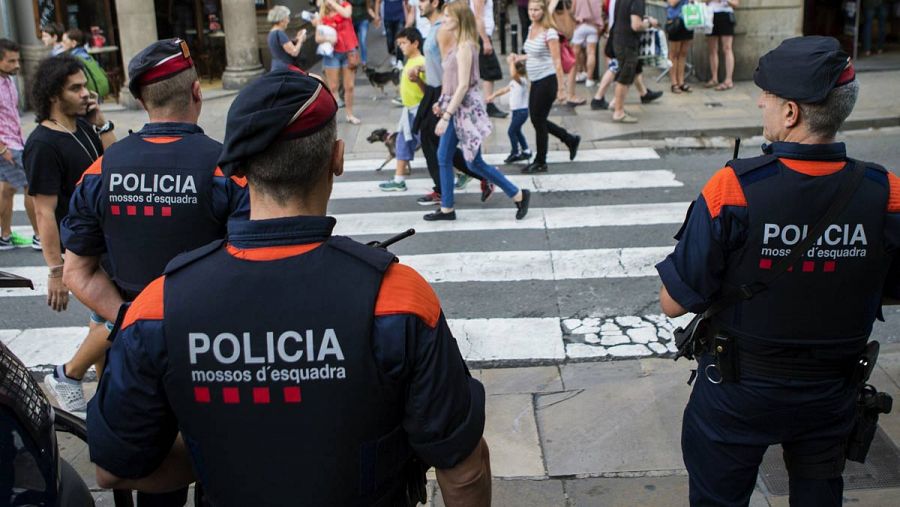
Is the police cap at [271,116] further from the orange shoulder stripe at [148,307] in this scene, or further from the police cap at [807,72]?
the police cap at [807,72]

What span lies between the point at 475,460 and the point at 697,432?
125 cm

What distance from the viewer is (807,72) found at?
3197 millimetres

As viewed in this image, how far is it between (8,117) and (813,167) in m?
7.70

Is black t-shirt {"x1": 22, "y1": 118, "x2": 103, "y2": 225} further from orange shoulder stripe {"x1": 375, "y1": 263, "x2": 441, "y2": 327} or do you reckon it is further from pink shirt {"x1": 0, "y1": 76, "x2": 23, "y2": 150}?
pink shirt {"x1": 0, "y1": 76, "x2": 23, "y2": 150}

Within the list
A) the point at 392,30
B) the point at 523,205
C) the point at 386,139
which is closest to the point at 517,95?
the point at 386,139

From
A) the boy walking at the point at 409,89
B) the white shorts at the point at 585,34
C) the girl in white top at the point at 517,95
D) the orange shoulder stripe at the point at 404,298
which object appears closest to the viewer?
the orange shoulder stripe at the point at 404,298

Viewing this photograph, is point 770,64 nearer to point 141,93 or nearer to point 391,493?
point 391,493

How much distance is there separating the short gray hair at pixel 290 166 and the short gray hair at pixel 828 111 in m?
1.68

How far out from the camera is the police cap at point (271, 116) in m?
2.37

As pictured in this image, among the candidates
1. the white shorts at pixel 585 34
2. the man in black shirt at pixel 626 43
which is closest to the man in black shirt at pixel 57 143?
the man in black shirt at pixel 626 43

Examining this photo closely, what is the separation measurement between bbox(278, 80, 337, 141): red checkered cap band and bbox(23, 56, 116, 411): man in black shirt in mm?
3151

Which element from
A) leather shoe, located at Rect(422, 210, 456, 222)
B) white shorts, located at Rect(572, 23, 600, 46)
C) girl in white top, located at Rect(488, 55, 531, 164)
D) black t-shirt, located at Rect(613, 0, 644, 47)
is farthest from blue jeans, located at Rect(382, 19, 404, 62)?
leather shoe, located at Rect(422, 210, 456, 222)

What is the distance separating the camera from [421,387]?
2.35 meters

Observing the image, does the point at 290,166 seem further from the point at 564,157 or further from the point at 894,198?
the point at 564,157
